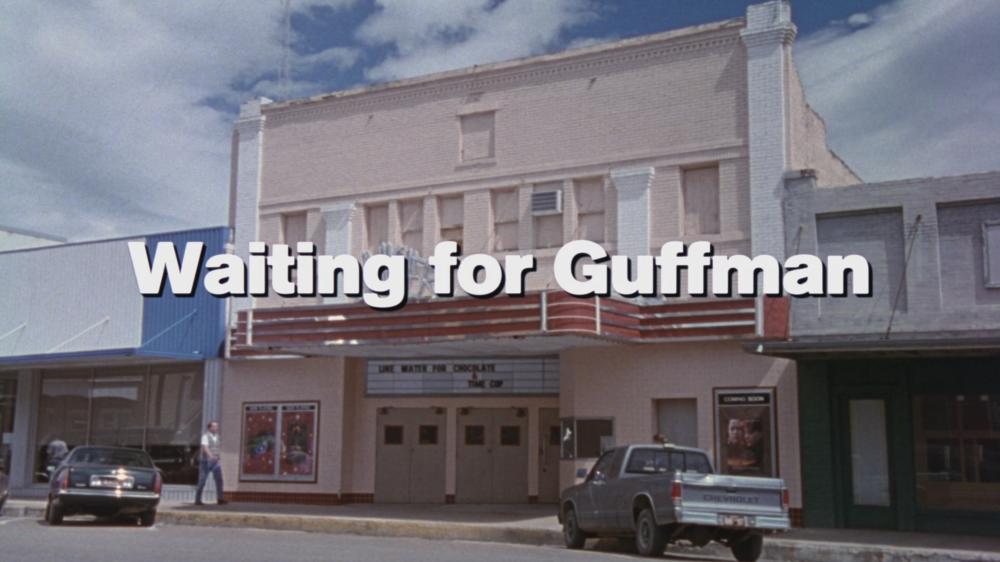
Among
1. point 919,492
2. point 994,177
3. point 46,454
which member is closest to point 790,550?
point 919,492

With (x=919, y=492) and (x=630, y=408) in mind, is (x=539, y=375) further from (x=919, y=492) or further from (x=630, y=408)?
(x=919, y=492)

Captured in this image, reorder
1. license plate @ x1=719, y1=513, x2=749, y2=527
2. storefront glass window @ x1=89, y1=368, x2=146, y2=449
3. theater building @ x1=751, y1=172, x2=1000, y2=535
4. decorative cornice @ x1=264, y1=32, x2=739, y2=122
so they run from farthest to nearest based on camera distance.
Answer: storefront glass window @ x1=89, y1=368, x2=146, y2=449, decorative cornice @ x1=264, y1=32, x2=739, y2=122, theater building @ x1=751, y1=172, x2=1000, y2=535, license plate @ x1=719, y1=513, x2=749, y2=527

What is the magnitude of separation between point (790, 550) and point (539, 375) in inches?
361

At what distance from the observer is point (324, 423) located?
27.9m

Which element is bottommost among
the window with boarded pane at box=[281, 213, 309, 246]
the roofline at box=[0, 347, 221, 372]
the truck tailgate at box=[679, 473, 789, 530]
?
the truck tailgate at box=[679, 473, 789, 530]

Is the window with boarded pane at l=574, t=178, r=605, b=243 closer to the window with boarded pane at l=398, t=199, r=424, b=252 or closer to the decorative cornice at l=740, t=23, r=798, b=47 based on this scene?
the window with boarded pane at l=398, t=199, r=424, b=252

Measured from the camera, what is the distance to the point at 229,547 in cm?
1756

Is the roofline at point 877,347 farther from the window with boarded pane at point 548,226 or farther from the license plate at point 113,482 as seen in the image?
the license plate at point 113,482

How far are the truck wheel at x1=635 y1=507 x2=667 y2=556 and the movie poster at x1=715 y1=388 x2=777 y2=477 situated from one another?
6216 millimetres

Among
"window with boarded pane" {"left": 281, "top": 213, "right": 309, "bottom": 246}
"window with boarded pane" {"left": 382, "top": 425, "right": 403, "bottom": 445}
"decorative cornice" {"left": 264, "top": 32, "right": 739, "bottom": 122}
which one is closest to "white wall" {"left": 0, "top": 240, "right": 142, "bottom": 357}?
"window with boarded pane" {"left": 281, "top": 213, "right": 309, "bottom": 246}

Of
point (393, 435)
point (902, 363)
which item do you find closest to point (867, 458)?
point (902, 363)

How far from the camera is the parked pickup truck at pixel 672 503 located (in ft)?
53.6

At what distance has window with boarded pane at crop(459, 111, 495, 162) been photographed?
26.8m

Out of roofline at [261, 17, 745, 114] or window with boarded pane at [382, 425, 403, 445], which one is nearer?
roofline at [261, 17, 745, 114]
